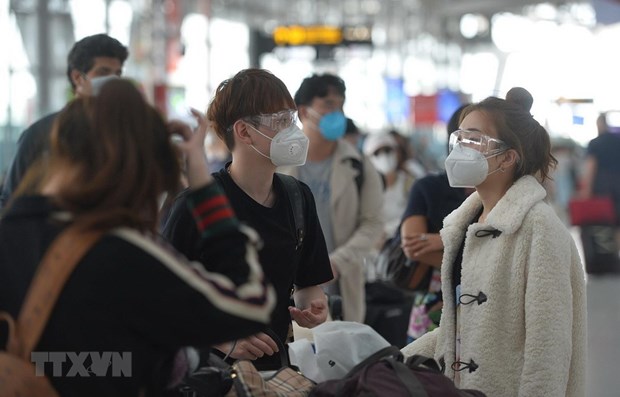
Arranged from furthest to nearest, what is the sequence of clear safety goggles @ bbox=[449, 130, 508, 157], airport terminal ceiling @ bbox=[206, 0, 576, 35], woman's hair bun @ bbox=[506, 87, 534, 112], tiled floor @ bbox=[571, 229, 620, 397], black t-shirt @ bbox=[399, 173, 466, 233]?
airport terminal ceiling @ bbox=[206, 0, 576, 35] < tiled floor @ bbox=[571, 229, 620, 397] < black t-shirt @ bbox=[399, 173, 466, 233] < woman's hair bun @ bbox=[506, 87, 534, 112] < clear safety goggles @ bbox=[449, 130, 508, 157]

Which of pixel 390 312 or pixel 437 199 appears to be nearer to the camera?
pixel 437 199

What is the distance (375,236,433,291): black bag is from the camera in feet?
17.0

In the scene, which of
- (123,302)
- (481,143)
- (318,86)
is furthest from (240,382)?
(318,86)

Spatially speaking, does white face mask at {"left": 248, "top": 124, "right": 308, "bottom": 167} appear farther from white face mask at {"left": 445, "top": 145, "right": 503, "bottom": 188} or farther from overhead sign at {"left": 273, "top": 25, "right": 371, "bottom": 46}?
overhead sign at {"left": 273, "top": 25, "right": 371, "bottom": 46}

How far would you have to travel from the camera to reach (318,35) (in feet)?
58.2

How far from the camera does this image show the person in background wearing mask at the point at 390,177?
9.92m

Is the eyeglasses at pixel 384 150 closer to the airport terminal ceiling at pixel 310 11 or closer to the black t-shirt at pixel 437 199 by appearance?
the black t-shirt at pixel 437 199

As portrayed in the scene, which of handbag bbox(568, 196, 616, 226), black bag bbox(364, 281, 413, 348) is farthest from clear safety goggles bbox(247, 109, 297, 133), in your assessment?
handbag bbox(568, 196, 616, 226)

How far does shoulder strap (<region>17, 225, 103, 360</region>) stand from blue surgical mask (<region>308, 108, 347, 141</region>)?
12.1ft

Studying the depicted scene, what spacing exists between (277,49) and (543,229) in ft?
47.2

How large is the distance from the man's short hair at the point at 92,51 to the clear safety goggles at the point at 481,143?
1999 mm

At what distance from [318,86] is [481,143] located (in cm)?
260

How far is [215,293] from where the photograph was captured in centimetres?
231

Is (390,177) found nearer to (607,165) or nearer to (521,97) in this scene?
(607,165)
